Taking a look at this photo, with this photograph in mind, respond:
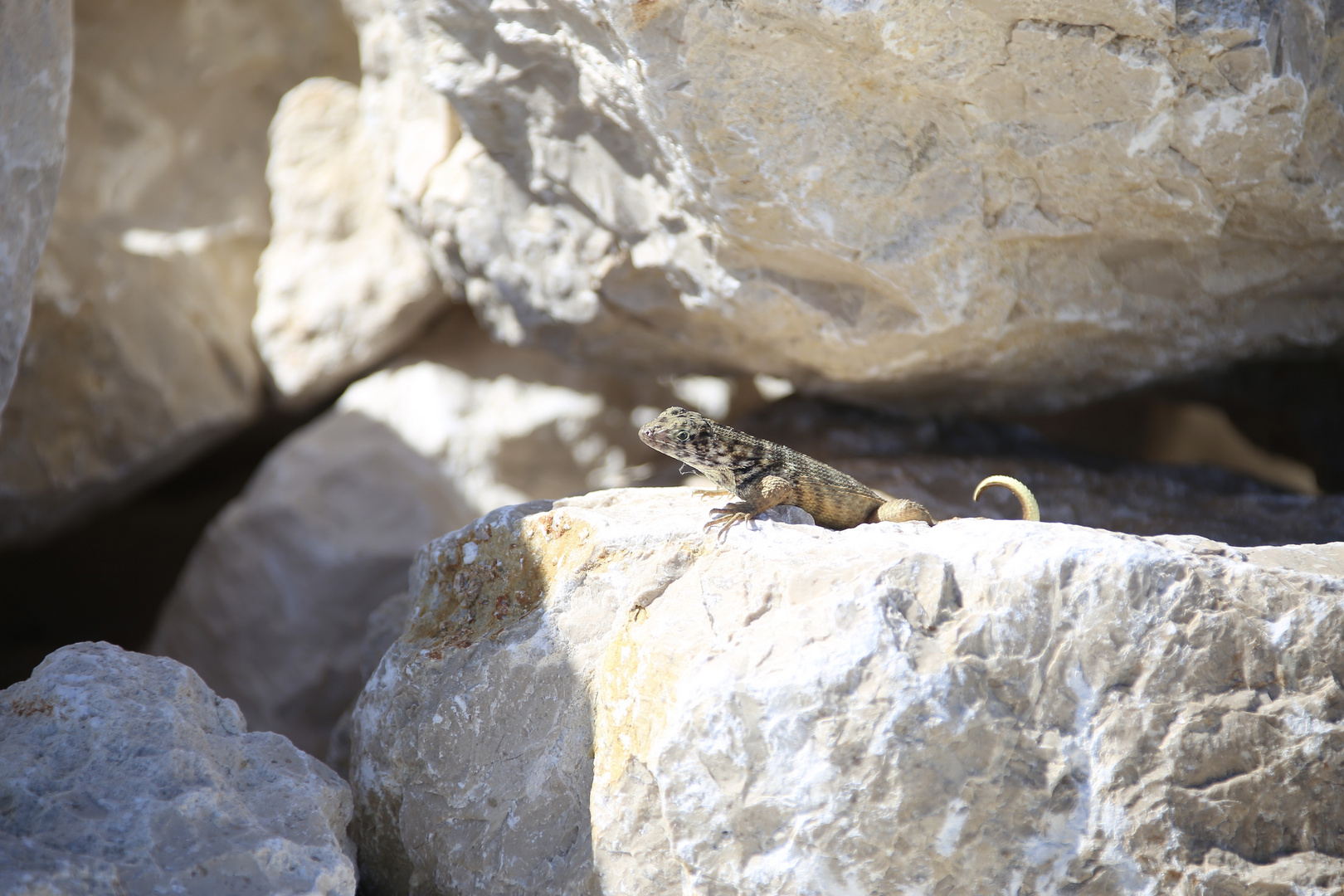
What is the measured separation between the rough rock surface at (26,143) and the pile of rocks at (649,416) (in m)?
0.02

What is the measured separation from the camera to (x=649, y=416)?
210 inches

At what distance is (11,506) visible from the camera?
4.36m

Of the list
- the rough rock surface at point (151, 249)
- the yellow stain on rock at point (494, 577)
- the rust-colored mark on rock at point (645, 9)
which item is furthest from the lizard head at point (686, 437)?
the rough rock surface at point (151, 249)

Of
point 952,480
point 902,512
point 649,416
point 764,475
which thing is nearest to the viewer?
point 764,475

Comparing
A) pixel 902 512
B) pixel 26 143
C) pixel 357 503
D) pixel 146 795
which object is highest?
pixel 26 143

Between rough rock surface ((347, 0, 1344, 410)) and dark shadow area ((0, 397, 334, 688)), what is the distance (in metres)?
2.50

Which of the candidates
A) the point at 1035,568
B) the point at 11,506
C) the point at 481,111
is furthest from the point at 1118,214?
the point at 11,506

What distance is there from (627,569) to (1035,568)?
1230 millimetres

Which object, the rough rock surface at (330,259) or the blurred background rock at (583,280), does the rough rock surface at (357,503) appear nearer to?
the blurred background rock at (583,280)

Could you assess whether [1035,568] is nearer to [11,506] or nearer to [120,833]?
[120,833]

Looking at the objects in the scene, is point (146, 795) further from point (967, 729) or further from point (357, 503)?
point (357, 503)

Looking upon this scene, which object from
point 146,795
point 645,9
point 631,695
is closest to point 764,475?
point 631,695

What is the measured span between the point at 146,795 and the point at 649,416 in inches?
133

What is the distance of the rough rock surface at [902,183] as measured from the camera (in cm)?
292
